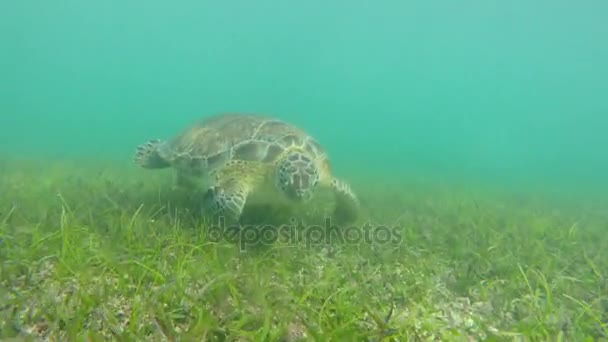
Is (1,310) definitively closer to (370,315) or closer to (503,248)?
(370,315)

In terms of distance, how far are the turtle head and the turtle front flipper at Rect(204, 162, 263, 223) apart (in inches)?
15.7

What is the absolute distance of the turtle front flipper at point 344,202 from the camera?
4.89m

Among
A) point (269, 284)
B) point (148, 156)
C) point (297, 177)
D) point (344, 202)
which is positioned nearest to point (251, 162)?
point (297, 177)

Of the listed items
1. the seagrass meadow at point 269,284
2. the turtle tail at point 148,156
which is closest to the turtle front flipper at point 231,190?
the seagrass meadow at point 269,284

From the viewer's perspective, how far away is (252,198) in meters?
4.71

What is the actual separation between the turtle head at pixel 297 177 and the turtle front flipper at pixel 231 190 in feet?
1.31

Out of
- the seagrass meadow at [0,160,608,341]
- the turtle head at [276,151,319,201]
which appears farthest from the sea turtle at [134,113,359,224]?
the seagrass meadow at [0,160,608,341]

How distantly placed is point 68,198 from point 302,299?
4.00 meters

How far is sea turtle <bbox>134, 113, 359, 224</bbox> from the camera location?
4090 mm

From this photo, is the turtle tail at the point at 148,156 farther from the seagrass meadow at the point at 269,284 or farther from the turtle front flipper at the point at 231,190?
the turtle front flipper at the point at 231,190

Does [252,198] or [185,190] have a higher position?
[252,198]

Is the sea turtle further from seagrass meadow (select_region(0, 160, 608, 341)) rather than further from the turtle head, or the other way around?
seagrass meadow (select_region(0, 160, 608, 341))

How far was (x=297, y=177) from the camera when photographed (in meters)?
4.07

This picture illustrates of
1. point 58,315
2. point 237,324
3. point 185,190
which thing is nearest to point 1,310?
point 58,315
